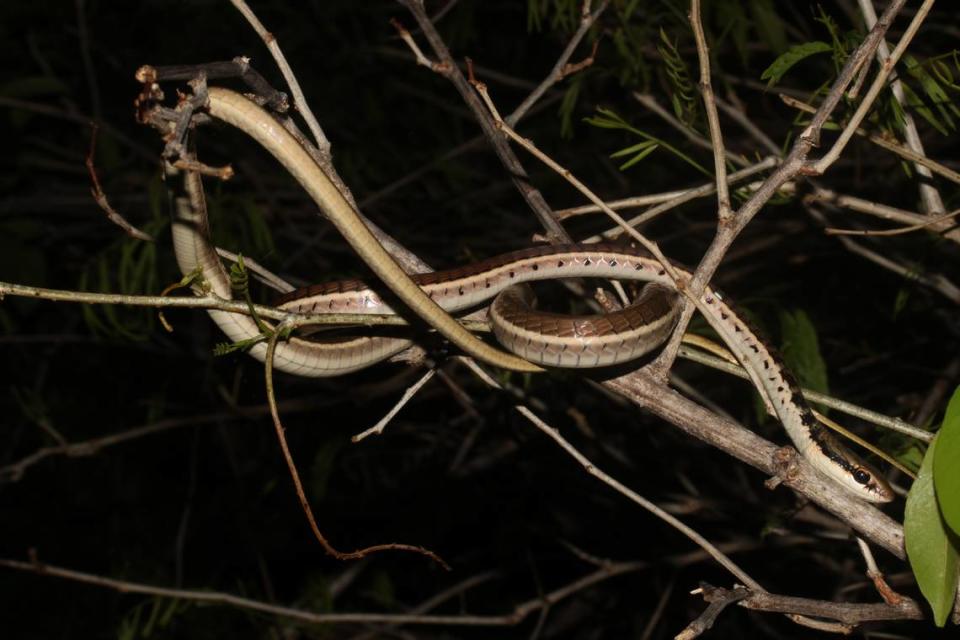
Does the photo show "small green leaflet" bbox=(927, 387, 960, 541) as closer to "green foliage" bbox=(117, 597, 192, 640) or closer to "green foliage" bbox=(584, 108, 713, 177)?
"green foliage" bbox=(584, 108, 713, 177)

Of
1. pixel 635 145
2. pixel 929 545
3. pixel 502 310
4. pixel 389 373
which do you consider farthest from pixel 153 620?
pixel 929 545

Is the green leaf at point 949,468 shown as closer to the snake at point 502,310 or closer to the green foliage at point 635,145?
the snake at point 502,310

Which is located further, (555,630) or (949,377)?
(555,630)

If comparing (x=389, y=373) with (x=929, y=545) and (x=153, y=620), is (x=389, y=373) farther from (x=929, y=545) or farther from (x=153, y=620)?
(x=929, y=545)

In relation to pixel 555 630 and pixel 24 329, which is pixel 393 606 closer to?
pixel 555 630

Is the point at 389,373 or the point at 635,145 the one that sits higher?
the point at 635,145

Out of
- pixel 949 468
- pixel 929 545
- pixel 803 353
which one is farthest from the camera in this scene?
pixel 803 353

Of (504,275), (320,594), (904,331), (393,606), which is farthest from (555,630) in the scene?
(504,275)
